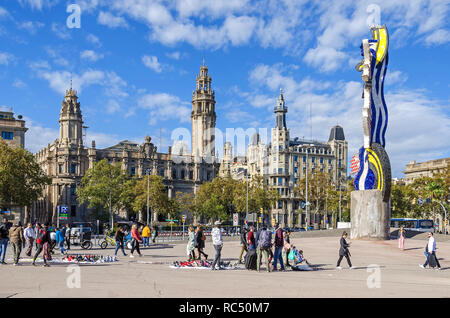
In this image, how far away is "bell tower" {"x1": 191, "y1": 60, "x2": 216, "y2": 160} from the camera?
10731 cm

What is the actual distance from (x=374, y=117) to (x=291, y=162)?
65958mm

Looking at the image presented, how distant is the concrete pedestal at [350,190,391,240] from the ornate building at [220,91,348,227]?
6140cm

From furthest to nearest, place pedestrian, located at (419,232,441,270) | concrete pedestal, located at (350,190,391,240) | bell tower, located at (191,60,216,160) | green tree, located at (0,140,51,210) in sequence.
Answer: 1. bell tower, located at (191,60,216,160)
2. green tree, located at (0,140,51,210)
3. concrete pedestal, located at (350,190,391,240)
4. pedestrian, located at (419,232,441,270)

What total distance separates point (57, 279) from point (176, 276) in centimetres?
399

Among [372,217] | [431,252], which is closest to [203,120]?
[372,217]

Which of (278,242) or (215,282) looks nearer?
(215,282)

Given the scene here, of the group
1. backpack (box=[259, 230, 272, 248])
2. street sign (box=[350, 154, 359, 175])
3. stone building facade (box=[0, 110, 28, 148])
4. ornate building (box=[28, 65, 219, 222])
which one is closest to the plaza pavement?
backpack (box=[259, 230, 272, 248])

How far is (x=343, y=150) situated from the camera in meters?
112

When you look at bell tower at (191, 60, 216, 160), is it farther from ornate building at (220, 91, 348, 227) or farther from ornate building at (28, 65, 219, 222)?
ornate building at (220, 91, 348, 227)

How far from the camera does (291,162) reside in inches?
4134

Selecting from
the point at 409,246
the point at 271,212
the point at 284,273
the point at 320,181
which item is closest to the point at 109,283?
the point at 284,273

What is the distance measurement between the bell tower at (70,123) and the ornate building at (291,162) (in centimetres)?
3476

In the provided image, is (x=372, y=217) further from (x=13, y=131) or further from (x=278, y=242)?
(x=13, y=131)

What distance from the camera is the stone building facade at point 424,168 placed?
301 feet
